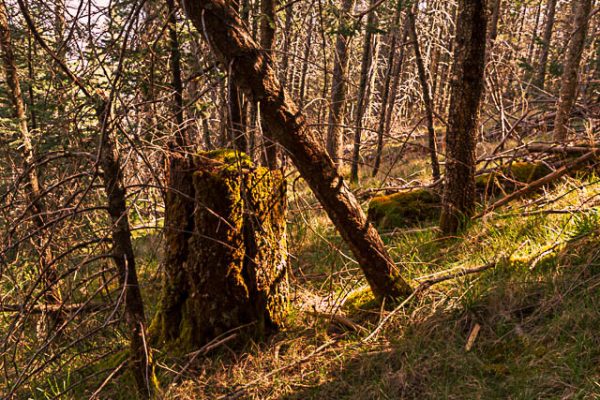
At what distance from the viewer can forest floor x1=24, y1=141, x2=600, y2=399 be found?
8.64 feet

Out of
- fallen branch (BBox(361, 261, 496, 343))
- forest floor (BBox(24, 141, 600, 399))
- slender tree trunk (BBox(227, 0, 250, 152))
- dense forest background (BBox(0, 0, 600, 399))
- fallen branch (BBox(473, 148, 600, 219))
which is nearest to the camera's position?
slender tree trunk (BBox(227, 0, 250, 152))

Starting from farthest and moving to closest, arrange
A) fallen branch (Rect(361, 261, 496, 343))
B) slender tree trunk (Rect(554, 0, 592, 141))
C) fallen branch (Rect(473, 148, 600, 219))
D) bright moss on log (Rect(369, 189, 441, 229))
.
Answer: slender tree trunk (Rect(554, 0, 592, 141)), bright moss on log (Rect(369, 189, 441, 229)), fallen branch (Rect(473, 148, 600, 219)), fallen branch (Rect(361, 261, 496, 343))

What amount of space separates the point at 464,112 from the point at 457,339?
2.37 metres

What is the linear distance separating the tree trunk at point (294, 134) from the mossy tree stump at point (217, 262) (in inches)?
19.2

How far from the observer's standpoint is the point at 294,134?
10.0 feet

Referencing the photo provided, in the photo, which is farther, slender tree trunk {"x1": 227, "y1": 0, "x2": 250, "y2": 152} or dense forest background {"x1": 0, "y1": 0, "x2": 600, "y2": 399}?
dense forest background {"x1": 0, "y1": 0, "x2": 600, "y2": 399}

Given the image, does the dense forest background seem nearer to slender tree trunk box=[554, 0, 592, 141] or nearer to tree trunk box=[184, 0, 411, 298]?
tree trunk box=[184, 0, 411, 298]

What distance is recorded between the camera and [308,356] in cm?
329

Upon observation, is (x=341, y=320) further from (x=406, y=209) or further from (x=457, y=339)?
(x=406, y=209)

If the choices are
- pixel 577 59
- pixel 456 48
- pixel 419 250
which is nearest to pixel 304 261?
pixel 419 250

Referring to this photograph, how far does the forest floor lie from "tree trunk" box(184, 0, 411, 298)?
0.70 ft

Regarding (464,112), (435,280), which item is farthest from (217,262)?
(464,112)

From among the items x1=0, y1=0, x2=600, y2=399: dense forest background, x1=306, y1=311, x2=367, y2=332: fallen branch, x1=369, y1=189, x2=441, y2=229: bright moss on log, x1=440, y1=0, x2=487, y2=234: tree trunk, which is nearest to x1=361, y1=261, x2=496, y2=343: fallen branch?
x1=0, y1=0, x2=600, y2=399: dense forest background

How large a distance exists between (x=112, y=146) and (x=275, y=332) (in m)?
2.17
